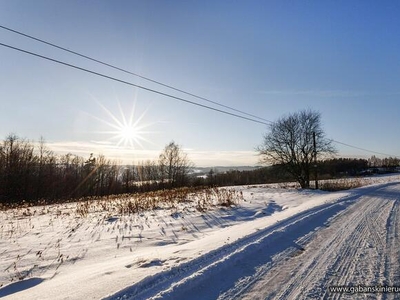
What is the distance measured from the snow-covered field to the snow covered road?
2 cm

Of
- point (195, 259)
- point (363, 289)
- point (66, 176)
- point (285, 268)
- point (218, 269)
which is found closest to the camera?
point (363, 289)

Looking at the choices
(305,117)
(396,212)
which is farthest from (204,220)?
(305,117)

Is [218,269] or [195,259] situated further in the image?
A: [195,259]

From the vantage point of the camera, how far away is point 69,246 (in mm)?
6617

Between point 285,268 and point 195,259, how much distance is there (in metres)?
1.59

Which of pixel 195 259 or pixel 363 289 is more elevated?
pixel 195 259

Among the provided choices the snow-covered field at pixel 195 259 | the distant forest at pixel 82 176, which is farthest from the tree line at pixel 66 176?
the snow-covered field at pixel 195 259

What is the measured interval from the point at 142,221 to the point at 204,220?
2.27 metres

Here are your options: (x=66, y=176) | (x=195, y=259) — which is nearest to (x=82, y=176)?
(x=66, y=176)

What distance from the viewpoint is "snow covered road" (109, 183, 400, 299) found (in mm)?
3680

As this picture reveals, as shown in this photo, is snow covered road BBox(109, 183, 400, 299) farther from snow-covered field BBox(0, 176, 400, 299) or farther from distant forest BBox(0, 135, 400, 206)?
distant forest BBox(0, 135, 400, 206)

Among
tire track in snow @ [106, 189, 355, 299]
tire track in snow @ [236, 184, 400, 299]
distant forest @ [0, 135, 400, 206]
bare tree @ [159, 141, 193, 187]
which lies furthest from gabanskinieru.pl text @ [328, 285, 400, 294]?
bare tree @ [159, 141, 193, 187]

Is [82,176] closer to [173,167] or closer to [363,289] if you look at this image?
[173,167]

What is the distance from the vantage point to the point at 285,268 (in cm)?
462
